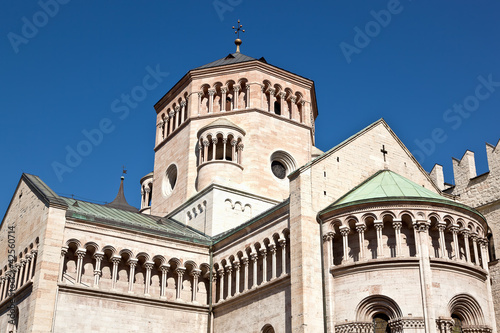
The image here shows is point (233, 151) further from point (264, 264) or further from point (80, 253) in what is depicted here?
point (80, 253)

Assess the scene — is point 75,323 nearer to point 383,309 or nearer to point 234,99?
point 383,309

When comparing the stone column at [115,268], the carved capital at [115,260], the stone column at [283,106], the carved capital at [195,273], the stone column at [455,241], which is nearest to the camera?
the stone column at [455,241]

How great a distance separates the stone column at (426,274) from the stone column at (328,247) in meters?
3.56

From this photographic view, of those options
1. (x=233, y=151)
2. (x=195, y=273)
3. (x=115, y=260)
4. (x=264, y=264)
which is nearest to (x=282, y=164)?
(x=233, y=151)

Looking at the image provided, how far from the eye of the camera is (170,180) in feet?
141

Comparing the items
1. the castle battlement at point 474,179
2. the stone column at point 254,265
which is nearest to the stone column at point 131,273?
the stone column at point 254,265

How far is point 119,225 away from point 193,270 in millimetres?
4404

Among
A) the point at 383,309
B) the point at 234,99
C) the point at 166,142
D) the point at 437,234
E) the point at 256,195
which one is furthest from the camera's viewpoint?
the point at 166,142

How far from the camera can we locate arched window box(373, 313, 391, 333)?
2577cm

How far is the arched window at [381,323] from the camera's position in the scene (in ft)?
84.5

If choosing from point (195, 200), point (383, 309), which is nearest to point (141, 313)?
point (195, 200)

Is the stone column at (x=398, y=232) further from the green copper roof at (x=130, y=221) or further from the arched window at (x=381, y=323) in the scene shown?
the green copper roof at (x=130, y=221)

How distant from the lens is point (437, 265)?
Answer: 2630 cm

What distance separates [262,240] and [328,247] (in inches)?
155
